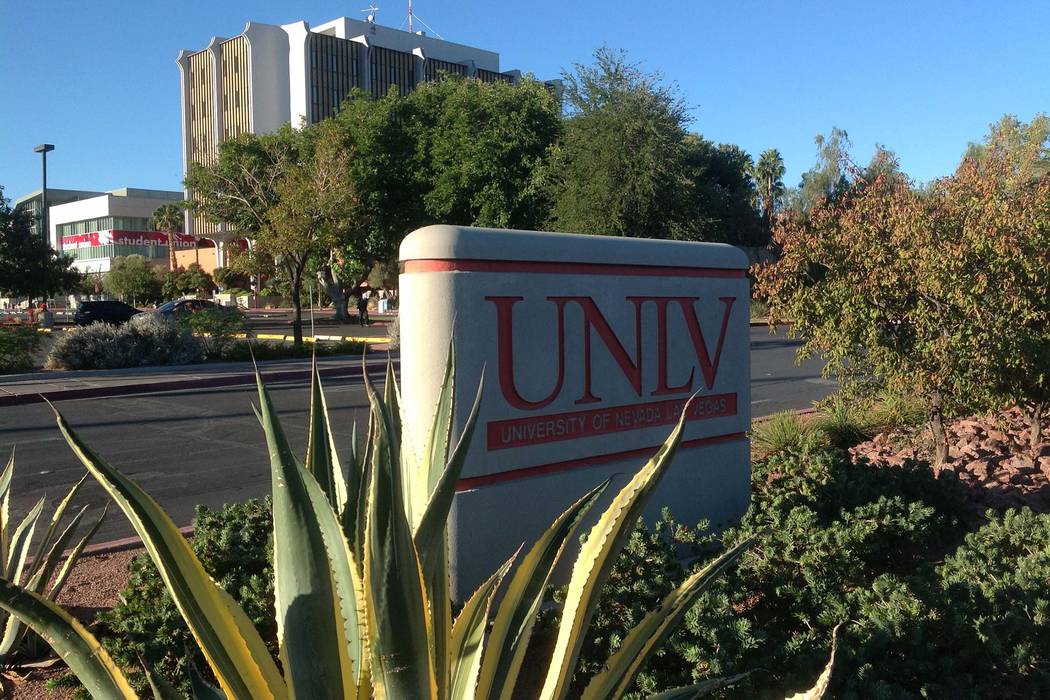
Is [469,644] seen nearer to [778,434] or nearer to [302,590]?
[302,590]

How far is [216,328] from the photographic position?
22.2m

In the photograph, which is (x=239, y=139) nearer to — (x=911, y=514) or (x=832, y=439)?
(x=832, y=439)

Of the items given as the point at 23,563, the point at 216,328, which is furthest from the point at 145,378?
the point at 23,563

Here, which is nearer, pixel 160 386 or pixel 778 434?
pixel 778 434

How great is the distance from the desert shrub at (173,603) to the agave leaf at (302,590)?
1770mm

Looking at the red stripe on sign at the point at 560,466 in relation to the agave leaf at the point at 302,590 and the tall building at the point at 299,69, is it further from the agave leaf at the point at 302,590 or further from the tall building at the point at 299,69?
the tall building at the point at 299,69

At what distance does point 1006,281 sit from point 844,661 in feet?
15.2

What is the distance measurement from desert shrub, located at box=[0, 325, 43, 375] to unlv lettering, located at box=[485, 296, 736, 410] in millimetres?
17432

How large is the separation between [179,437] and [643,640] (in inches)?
386

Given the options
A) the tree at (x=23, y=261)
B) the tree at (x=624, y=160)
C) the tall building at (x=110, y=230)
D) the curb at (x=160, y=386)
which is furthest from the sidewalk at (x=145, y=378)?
the tall building at (x=110, y=230)

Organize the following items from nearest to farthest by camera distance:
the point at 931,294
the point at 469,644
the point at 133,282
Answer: the point at 469,644 < the point at 931,294 < the point at 133,282

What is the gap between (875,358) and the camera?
7.31 metres

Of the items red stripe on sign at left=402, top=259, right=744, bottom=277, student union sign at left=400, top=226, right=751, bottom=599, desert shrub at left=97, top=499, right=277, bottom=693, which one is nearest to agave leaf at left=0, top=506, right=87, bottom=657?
desert shrub at left=97, top=499, right=277, bottom=693

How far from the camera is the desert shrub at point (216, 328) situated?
21656 mm
